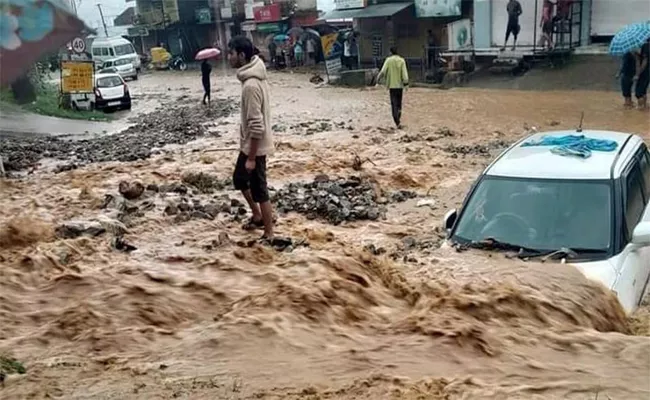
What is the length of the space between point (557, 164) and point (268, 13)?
41047 millimetres

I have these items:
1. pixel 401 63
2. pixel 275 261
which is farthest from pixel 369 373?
pixel 401 63

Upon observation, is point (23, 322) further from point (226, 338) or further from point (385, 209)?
point (385, 209)

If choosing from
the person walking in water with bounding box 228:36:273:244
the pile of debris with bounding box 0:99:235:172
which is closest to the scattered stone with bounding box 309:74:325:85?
the pile of debris with bounding box 0:99:235:172

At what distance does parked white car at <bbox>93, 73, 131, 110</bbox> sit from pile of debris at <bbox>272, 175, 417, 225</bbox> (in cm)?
1682

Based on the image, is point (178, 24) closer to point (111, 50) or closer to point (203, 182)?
point (111, 50)

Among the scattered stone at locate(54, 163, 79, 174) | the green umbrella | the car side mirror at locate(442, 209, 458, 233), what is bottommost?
the scattered stone at locate(54, 163, 79, 174)

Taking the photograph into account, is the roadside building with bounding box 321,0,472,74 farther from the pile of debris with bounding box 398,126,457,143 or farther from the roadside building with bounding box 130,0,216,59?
the roadside building with bounding box 130,0,216,59

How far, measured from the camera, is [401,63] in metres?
15.6

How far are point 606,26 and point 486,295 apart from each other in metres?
21.9

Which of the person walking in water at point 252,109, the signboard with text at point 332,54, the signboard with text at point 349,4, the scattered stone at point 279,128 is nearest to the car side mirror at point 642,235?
the person walking in water at point 252,109

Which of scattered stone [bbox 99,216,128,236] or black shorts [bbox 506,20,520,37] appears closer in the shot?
scattered stone [bbox 99,216,128,236]

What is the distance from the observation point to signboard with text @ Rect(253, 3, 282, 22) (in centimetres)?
4431

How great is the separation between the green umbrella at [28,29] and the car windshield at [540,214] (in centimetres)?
343

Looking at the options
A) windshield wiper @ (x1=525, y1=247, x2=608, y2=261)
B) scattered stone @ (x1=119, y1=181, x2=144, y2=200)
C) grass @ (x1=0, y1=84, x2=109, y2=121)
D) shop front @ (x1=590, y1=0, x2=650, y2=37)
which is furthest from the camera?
grass @ (x1=0, y1=84, x2=109, y2=121)
